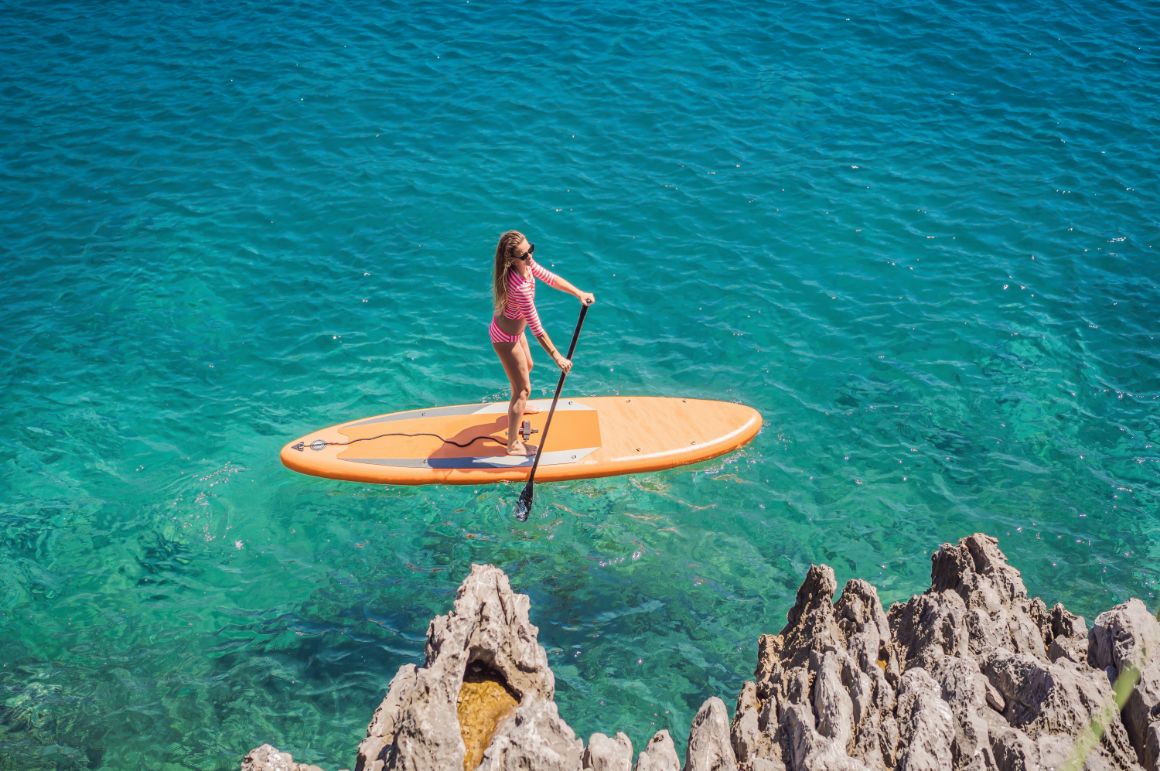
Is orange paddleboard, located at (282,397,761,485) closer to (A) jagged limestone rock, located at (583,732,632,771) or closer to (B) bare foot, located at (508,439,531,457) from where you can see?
(B) bare foot, located at (508,439,531,457)

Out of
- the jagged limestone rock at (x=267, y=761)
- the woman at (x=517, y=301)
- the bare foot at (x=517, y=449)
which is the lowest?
the bare foot at (x=517, y=449)

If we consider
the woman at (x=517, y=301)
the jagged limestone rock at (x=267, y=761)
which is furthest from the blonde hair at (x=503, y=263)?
the jagged limestone rock at (x=267, y=761)

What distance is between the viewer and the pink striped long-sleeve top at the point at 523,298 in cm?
938

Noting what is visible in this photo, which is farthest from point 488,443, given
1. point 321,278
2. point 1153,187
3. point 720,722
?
point 1153,187

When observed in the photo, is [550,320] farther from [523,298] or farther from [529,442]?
[523,298]

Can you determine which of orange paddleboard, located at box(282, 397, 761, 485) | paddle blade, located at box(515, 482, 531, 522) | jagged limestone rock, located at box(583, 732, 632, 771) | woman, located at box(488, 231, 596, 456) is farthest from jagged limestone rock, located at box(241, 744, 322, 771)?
orange paddleboard, located at box(282, 397, 761, 485)

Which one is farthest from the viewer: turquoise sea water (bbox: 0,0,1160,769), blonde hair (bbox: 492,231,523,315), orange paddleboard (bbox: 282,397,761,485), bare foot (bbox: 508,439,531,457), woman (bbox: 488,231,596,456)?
bare foot (bbox: 508,439,531,457)

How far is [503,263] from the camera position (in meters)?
9.28

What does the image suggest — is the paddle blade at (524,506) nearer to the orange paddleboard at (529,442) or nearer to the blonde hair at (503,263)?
the orange paddleboard at (529,442)

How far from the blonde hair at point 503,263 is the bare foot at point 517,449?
1.93 meters

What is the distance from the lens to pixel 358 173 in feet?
52.7

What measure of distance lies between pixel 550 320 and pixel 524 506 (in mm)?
3882

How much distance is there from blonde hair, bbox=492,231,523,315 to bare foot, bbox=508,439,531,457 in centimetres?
193

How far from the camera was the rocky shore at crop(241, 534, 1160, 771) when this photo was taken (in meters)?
5.23
